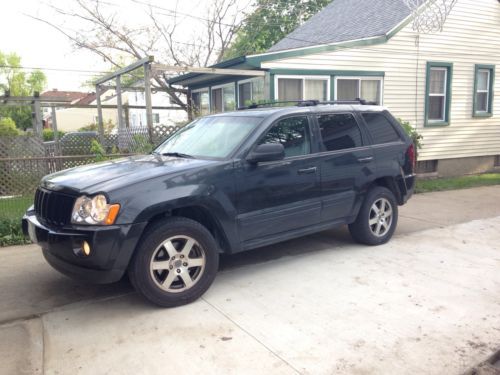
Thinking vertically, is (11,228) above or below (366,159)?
below

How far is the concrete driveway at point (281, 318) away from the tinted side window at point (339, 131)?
4.48 feet

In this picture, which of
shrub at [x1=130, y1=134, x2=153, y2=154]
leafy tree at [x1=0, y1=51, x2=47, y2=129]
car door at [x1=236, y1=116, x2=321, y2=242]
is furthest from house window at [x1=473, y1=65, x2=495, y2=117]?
leafy tree at [x1=0, y1=51, x2=47, y2=129]

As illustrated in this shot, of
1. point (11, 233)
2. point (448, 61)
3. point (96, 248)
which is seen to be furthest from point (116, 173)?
point (448, 61)

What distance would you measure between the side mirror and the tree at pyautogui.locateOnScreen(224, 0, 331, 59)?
18.2m

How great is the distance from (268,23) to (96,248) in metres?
21.4

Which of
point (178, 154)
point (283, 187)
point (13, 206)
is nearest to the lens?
point (283, 187)

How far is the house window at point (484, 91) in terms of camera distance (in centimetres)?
1347

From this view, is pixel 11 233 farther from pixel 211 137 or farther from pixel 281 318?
pixel 281 318

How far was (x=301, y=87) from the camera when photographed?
11.1 m

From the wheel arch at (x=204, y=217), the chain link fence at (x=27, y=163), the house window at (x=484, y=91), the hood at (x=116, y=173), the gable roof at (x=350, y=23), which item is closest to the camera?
the hood at (x=116, y=173)

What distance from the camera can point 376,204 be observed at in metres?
5.81

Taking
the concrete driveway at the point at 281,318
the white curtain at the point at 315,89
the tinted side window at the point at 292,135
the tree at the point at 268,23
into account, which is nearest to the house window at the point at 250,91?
the white curtain at the point at 315,89

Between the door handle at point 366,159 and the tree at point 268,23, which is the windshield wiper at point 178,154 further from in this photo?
the tree at point 268,23

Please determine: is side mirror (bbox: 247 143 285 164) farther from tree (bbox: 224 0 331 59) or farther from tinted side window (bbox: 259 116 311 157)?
tree (bbox: 224 0 331 59)
